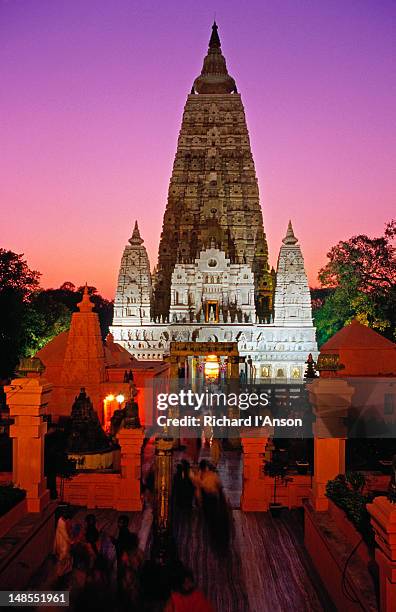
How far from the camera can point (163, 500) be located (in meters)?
8.53

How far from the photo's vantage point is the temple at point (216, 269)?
48.9 m

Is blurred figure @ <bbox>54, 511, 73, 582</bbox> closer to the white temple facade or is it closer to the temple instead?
the temple

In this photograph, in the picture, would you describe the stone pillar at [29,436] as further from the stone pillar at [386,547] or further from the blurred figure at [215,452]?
the blurred figure at [215,452]

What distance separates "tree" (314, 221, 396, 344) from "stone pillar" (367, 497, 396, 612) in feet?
87.5

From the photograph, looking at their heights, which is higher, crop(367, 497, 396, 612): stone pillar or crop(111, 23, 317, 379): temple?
crop(111, 23, 317, 379): temple

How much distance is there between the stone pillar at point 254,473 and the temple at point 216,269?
35.4 meters

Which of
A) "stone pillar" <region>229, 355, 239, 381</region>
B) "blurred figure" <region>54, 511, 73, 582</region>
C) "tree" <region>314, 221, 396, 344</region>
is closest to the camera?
"blurred figure" <region>54, 511, 73, 582</region>

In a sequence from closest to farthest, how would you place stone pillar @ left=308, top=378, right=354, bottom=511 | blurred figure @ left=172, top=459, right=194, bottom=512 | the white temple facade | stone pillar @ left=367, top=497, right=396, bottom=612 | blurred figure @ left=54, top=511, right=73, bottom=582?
1. stone pillar @ left=367, top=497, right=396, bottom=612
2. blurred figure @ left=54, top=511, right=73, bottom=582
3. stone pillar @ left=308, top=378, right=354, bottom=511
4. blurred figure @ left=172, top=459, right=194, bottom=512
5. the white temple facade

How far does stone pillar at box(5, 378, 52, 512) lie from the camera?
31.5ft

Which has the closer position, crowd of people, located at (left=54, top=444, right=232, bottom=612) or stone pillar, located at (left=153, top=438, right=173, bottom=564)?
crowd of people, located at (left=54, top=444, right=232, bottom=612)

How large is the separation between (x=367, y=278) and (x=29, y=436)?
26290 mm

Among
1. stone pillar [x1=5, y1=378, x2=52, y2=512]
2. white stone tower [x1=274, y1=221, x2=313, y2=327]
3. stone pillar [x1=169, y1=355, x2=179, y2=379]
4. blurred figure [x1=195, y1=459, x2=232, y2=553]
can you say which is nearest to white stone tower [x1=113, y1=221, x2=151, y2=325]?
white stone tower [x1=274, y1=221, x2=313, y2=327]

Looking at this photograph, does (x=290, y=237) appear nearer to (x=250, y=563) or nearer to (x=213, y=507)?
(x=213, y=507)

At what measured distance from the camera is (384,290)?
33062 mm
